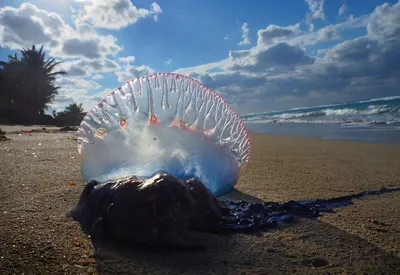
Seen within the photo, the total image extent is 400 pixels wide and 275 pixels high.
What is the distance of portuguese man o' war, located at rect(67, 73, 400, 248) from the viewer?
1789 millimetres

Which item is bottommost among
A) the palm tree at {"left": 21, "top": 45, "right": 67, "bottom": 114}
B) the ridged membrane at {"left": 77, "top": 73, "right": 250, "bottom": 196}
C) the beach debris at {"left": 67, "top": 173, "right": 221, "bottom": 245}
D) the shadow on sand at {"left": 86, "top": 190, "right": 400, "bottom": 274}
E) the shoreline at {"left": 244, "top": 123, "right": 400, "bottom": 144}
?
the shoreline at {"left": 244, "top": 123, "right": 400, "bottom": 144}

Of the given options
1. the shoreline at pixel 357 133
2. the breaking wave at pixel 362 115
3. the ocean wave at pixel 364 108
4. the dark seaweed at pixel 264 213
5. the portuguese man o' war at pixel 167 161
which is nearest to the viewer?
the portuguese man o' war at pixel 167 161

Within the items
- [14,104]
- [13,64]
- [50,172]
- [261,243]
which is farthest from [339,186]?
[13,64]

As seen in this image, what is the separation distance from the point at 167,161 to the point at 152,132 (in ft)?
0.77

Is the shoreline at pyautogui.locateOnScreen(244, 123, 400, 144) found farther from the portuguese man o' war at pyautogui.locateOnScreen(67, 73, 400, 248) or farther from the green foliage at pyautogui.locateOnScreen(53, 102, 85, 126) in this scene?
the green foliage at pyautogui.locateOnScreen(53, 102, 85, 126)

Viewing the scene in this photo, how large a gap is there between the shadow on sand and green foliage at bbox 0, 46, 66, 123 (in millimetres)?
25238

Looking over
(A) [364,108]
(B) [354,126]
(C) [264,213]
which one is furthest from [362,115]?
(C) [264,213]

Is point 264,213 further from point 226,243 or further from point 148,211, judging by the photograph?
point 148,211

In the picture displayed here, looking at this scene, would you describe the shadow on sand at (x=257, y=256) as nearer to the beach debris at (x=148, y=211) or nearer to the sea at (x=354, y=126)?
the beach debris at (x=148, y=211)

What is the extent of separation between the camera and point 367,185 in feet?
11.0

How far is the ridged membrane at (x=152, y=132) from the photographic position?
2.24 metres

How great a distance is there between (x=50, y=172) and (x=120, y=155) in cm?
189

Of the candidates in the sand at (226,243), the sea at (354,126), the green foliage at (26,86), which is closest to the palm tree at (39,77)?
the green foliage at (26,86)

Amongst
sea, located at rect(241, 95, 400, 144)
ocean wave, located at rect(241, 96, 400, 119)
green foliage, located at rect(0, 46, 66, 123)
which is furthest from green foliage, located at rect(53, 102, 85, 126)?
→ ocean wave, located at rect(241, 96, 400, 119)
